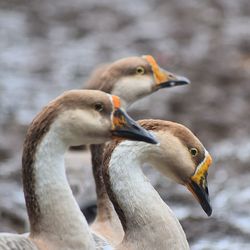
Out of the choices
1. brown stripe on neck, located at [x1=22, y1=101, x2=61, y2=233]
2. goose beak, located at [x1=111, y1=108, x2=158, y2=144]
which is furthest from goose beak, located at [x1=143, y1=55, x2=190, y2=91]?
brown stripe on neck, located at [x1=22, y1=101, x2=61, y2=233]

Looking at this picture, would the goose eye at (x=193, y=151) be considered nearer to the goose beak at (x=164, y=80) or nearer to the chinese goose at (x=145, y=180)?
the chinese goose at (x=145, y=180)

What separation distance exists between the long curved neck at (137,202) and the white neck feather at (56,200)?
42 centimetres

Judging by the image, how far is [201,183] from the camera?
739 cm

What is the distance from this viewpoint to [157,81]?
9.66 meters

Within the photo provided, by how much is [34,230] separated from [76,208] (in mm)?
266

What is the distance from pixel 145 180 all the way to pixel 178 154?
0.79 ft

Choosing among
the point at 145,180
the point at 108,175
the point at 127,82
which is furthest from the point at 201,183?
the point at 127,82

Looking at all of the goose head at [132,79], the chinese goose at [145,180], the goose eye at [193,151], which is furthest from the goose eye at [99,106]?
the goose head at [132,79]

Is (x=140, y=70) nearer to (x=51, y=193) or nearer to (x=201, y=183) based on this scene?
(x=201, y=183)

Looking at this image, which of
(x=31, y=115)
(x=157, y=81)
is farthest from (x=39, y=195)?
(x=31, y=115)

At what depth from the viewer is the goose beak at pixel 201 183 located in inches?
289

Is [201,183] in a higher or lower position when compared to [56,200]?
lower

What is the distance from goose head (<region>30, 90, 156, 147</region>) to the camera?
22.2ft

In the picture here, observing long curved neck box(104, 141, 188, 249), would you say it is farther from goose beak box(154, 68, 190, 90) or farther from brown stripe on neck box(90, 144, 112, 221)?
goose beak box(154, 68, 190, 90)
